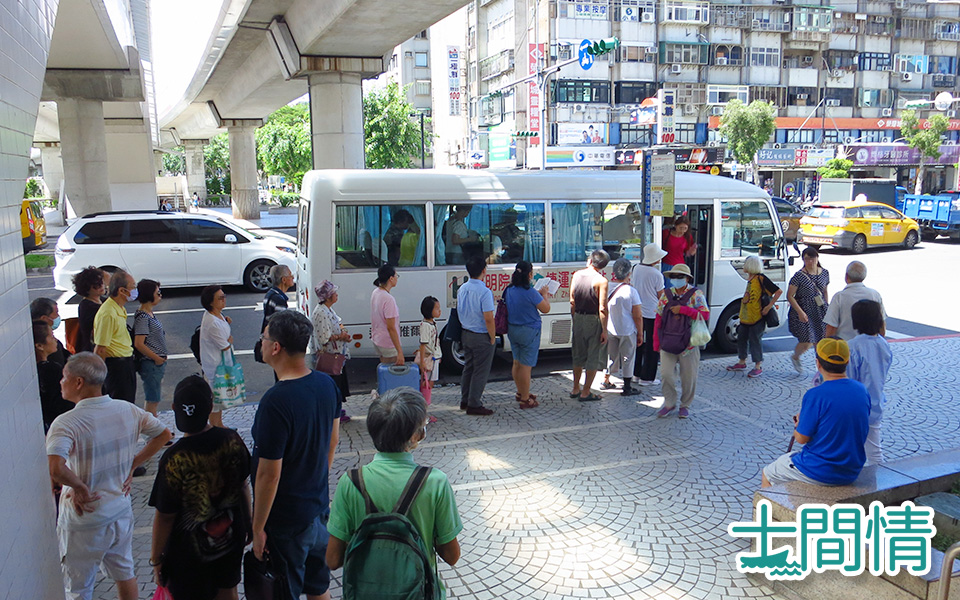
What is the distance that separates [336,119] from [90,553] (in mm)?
14514

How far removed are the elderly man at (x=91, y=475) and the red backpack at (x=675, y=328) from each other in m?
4.99

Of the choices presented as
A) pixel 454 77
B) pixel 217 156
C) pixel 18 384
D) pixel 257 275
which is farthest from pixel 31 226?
pixel 217 156

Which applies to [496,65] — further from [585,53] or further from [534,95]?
[585,53]

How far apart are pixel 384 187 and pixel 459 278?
151 cm

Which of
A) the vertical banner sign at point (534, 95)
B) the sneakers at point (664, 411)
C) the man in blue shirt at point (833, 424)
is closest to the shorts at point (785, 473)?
the man in blue shirt at point (833, 424)

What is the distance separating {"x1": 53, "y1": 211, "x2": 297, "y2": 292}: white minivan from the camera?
1465 cm

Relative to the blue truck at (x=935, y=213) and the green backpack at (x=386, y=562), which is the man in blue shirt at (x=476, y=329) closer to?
the green backpack at (x=386, y=562)

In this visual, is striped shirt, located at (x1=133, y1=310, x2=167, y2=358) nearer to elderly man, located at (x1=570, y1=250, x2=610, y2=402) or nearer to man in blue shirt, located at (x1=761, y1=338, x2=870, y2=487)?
elderly man, located at (x1=570, y1=250, x2=610, y2=402)

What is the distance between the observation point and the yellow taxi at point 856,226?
22656 millimetres

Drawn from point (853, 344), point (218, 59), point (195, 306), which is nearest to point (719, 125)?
point (218, 59)

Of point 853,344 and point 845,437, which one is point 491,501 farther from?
point 853,344

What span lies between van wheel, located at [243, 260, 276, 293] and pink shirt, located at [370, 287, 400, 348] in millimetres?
9332

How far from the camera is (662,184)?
28.2ft

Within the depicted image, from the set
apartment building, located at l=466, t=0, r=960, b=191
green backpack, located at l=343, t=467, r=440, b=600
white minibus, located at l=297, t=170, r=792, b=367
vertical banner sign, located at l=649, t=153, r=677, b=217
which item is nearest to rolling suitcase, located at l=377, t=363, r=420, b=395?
white minibus, located at l=297, t=170, r=792, b=367
